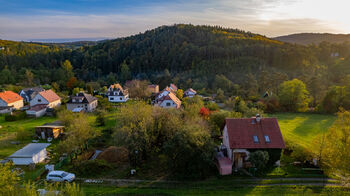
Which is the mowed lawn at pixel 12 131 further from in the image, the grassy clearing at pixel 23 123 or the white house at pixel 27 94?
the white house at pixel 27 94

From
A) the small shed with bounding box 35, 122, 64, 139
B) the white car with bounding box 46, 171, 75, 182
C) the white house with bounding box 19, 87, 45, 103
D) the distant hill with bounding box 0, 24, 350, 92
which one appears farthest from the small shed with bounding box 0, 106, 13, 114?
the white car with bounding box 46, 171, 75, 182

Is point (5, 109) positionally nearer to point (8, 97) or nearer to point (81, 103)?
point (8, 97)

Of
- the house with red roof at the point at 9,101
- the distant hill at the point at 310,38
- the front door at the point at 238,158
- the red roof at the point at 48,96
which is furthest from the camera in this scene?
the distant hill at the point at 310,38

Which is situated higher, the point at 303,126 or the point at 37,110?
the point at 37,110

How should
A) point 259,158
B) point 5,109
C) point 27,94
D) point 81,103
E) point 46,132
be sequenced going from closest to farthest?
point 259,158
point 46,132
point 5,109
point 81,103
point 27,94

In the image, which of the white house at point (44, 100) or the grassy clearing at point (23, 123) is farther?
the white house at point (44, 100)

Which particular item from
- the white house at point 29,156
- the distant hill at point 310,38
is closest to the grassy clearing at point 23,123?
the white house at point 29,156

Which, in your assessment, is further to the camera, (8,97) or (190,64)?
(190,64)

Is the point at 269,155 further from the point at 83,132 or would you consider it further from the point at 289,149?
the point at 83,132

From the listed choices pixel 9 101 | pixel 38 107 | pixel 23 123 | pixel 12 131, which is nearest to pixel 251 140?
pixel 12 131
